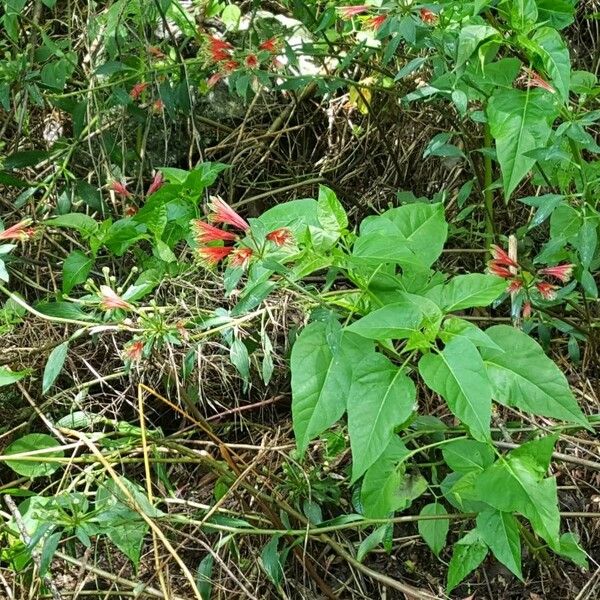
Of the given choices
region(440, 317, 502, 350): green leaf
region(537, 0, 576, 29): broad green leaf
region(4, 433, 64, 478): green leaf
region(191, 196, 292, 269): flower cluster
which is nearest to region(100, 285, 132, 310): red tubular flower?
region(191, 196, 292, 269): flower cluster

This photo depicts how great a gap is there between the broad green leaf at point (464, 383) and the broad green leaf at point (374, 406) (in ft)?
0.18

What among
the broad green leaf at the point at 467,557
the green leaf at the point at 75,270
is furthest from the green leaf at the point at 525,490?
the green leaf at the point at 75,270

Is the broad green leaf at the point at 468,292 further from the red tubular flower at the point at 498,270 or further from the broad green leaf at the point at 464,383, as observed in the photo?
the red tubular flower at the point at 498,270

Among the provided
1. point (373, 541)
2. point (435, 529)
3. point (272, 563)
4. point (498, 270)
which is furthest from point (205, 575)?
point (498, 270)

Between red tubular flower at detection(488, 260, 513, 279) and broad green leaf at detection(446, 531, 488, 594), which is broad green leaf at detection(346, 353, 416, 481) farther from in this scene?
red tubular flower at detection(488, 260, 513, 279)

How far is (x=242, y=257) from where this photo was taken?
122cm

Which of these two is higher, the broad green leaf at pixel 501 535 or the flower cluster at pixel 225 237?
the flower cluster at pixel 225 237

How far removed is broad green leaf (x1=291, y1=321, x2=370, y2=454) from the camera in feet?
4.02

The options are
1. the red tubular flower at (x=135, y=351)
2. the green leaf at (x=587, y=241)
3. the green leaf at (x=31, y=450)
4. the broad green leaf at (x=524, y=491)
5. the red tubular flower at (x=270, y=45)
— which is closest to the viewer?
the broad green leaf at (x=524, y=491)

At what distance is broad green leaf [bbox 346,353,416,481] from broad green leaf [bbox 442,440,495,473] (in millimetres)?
183

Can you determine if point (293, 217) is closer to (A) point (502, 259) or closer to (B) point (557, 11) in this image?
(A) point (502, 259)

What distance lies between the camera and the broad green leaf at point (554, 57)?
1387 mm

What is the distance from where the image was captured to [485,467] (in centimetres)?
135

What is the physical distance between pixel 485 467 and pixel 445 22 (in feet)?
2.65
